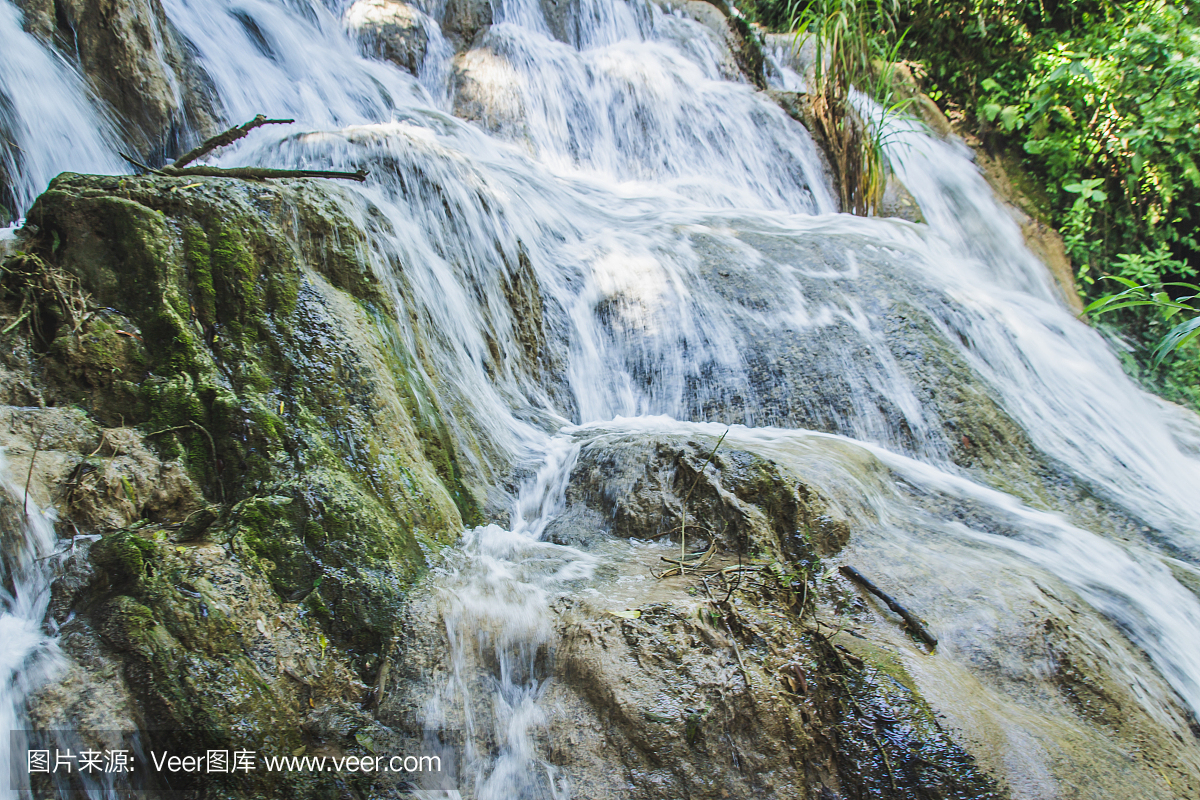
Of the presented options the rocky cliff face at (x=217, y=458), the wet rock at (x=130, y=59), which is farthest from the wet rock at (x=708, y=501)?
the wet rock at (x=130, y=59)

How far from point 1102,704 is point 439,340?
→ 267cm

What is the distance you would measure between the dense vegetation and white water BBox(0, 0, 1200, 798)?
0.84m

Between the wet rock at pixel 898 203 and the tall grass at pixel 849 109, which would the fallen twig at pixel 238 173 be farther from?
the wet rock at pixel 898 203

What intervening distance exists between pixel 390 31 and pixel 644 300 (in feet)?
14.2

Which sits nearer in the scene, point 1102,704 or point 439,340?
point 1102,704

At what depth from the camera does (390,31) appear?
676 cm

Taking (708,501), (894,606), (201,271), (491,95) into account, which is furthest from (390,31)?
(894,606)

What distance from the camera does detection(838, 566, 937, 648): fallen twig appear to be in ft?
7.04

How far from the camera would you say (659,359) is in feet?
13.8

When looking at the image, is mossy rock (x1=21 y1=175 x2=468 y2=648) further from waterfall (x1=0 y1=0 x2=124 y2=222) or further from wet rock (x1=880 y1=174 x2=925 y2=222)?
wet rock (x1=880 y1=174 x2=925 y2=222)

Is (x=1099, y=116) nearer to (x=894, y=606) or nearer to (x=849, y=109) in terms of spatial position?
(x=849, y=109)

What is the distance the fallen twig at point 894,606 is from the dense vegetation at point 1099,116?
5.08m

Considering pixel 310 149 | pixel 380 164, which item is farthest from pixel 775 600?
pixel 310 149

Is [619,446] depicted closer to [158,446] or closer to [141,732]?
[158,446]
